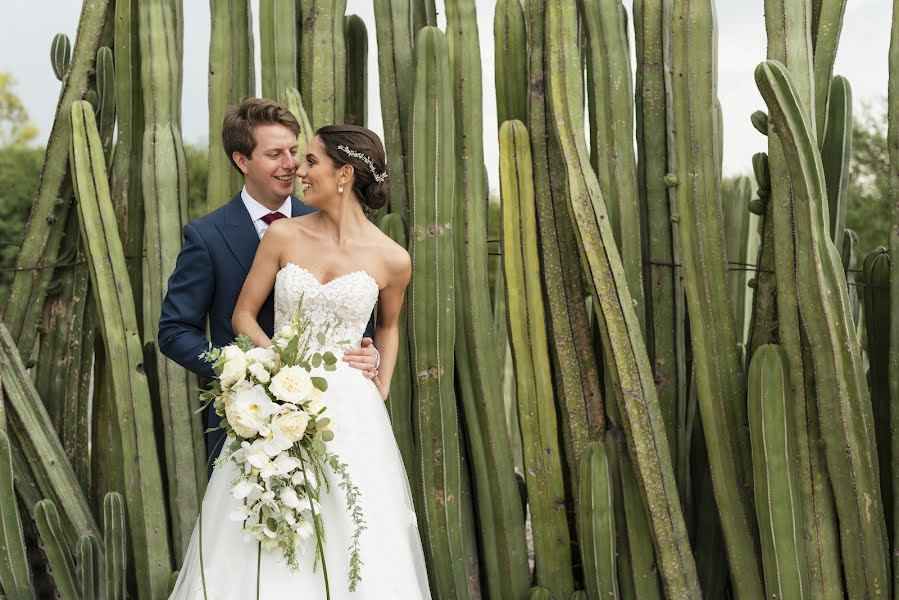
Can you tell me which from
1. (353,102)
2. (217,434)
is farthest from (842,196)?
(217,434)

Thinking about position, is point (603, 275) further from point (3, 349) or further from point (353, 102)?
point (3, 349)

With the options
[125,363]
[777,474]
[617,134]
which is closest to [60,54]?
[125,363]

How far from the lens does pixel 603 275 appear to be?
3564 mm

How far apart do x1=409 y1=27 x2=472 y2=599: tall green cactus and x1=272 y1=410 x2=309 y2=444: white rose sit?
4.07 ft

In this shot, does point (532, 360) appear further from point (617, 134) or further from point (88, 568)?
point (88, 568)

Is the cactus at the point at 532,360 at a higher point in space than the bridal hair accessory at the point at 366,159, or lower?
lower

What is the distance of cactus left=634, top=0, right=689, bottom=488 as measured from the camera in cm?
374

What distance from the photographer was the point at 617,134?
12.2ft

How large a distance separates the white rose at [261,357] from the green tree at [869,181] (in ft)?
27.9

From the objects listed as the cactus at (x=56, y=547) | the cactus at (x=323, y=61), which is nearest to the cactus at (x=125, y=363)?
the cactus at (x=56, y=547)

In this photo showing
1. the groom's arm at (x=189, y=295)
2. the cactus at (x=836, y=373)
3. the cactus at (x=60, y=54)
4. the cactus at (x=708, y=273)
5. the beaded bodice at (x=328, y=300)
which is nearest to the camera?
the beaded bodice at (x=328, y=300)

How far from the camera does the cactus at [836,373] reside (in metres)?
3.20

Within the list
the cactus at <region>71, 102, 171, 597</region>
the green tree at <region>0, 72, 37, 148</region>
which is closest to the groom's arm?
the cactus at <region>71, 102, 171, 597</region>

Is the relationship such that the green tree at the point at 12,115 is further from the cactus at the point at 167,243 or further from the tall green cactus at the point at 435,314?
the tall green cactus at the point at 435,314
